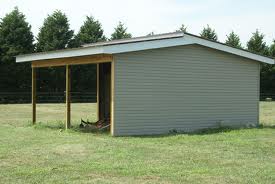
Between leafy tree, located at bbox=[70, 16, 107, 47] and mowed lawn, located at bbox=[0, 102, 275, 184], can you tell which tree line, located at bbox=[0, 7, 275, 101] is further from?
mowed lawn, located at bbox=[0, 102, 275, 184]

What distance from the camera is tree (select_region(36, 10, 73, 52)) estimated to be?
44088 millimetres

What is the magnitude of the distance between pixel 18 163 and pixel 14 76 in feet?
108

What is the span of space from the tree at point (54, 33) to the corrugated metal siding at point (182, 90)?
2765 cm

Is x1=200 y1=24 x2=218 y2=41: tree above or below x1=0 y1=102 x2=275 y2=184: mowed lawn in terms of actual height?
above

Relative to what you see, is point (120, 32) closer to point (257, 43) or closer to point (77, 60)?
point (257, 43)

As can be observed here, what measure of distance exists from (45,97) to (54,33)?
5.75m

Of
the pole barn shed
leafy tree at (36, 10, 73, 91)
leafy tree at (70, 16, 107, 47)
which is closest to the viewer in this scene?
the pole barn shed

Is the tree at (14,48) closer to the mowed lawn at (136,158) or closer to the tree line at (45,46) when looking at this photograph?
the tree line at (45,46)

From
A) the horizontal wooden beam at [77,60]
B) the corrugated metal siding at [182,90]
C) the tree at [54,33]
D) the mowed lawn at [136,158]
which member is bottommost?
the mowed lawn at [136,158]

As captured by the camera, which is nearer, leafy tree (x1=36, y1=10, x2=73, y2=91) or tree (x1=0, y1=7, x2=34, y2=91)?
tree (x1=0, y1=7, x2=34, y2=91)

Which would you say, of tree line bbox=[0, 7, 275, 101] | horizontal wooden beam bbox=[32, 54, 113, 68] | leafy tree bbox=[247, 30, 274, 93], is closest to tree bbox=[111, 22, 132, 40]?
tree line bbox=[0, 7, 275, 101]

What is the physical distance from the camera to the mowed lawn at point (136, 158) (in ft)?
27.9

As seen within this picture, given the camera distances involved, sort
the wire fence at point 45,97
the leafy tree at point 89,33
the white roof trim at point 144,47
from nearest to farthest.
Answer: the white roof trim at point 144,47 < the wire fence at point 45,97 < the leafy tree at point 89,33

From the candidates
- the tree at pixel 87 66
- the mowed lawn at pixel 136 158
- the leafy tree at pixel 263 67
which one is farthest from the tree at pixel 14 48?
the mowed lawn at pixel 136 158
